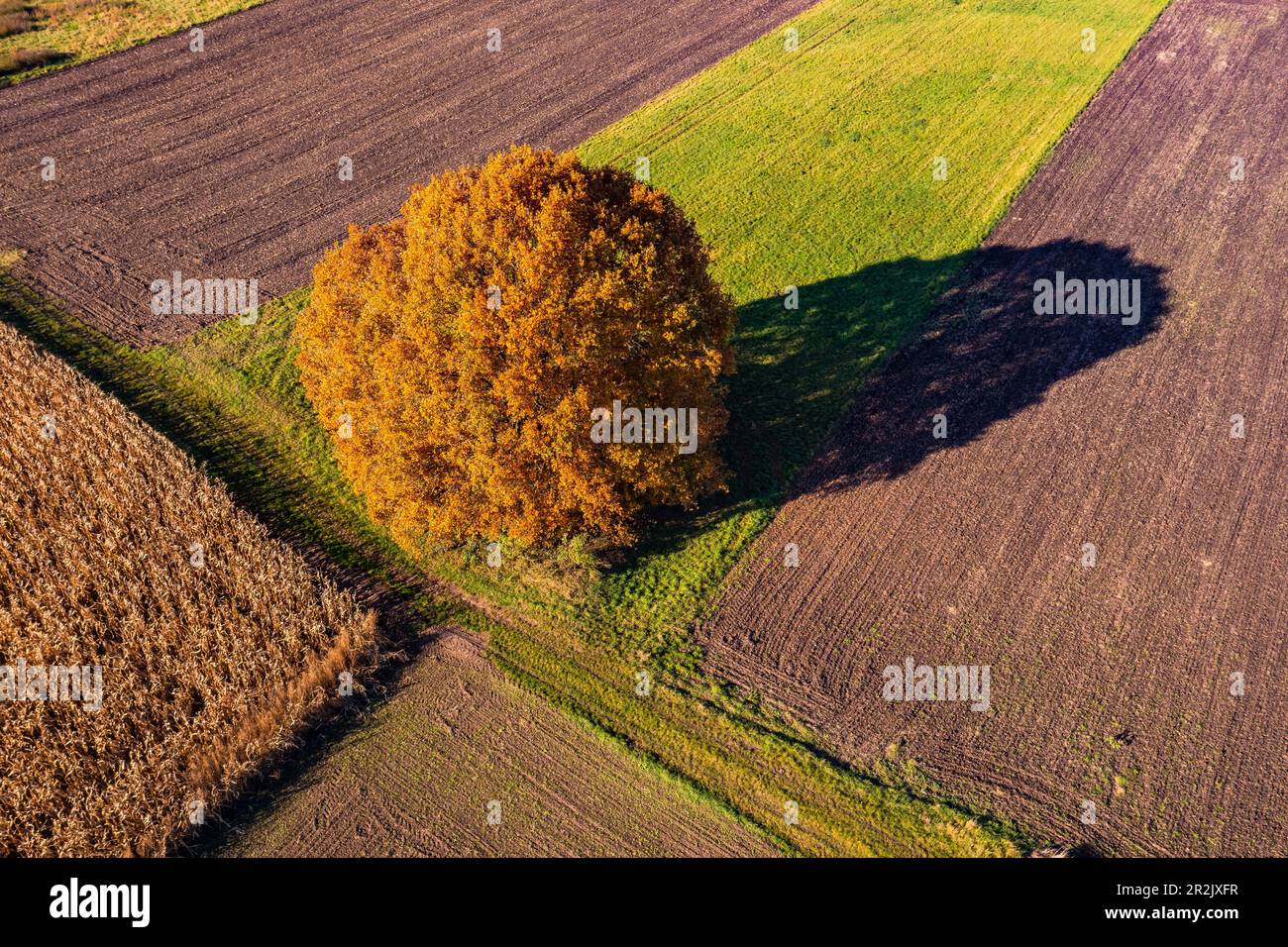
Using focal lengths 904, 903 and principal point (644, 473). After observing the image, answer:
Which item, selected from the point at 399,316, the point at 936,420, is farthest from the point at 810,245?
the point at 399,316

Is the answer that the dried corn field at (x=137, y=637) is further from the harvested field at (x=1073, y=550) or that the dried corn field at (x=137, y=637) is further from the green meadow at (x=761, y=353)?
the harvested field at (x=1073, y=550)

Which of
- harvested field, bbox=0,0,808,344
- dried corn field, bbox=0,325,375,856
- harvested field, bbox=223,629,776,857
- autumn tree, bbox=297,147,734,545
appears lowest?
harvested field, bbox=223,629,776,857

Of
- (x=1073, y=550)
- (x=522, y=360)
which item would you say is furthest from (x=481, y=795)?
(x=1073, y=550)

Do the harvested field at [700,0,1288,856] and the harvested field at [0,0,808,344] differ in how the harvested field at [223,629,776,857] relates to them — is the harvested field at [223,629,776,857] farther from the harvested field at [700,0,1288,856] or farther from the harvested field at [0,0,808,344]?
the harvested field at [0,0,808,344]

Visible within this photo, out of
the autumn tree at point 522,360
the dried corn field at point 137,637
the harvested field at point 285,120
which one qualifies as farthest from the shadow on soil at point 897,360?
the harvested field at point 285,120

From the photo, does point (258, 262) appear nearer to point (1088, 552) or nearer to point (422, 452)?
point (422, 452)

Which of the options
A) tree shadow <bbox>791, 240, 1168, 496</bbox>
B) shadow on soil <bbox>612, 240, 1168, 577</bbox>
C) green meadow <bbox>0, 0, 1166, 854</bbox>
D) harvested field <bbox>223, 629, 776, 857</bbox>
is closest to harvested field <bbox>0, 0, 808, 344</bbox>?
green meadow <bbox>0, 0, 1166, 854</bbox>

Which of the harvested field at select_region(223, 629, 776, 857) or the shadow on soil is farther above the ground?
the shadow on soil
